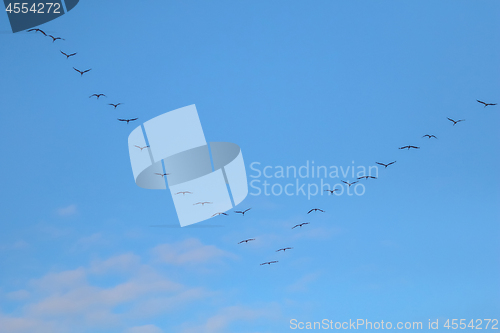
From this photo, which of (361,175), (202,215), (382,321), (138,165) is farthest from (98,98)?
(382,321)

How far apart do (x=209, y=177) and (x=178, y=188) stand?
2.57 ft

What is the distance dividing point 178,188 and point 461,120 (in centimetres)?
723

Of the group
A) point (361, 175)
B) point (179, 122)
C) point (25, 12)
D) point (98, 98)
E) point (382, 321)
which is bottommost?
point (382, 321)

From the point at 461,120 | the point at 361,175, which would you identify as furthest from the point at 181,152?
the point at 461,120

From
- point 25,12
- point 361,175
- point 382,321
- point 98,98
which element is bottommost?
point 382,321

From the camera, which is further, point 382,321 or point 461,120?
point 461,120

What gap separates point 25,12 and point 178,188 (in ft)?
18.4

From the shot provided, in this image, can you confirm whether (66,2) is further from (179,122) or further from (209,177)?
(209,177)

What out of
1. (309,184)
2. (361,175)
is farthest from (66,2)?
(361,175)

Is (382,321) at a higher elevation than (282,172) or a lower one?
lower

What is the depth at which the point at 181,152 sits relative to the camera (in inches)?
441

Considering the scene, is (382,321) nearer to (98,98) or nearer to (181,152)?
(181,152)

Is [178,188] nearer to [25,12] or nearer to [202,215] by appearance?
[202,215]

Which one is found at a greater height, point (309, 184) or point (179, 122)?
point (179, 122)
